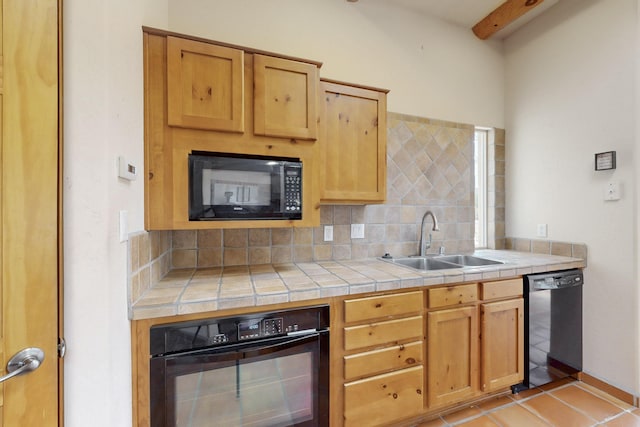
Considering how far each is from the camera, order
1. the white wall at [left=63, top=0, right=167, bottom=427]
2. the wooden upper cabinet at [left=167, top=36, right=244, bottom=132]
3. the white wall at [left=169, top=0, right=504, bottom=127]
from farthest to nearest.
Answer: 1. the white wall at [left=169, top=0, right=504, bottom=127]
2. the wooden upper cabinet at [left=167, top=36, right=244, bottom=132]
3. the white wall at [left=63, top=0, right=167, bottom=427]

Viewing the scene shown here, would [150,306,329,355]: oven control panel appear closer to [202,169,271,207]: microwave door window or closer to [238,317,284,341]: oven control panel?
[238,317,284,341]: oven control panel

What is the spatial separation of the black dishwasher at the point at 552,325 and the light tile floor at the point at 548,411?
0.10 m

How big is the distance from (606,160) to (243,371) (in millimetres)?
2798

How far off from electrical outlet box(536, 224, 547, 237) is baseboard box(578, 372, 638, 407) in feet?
3.64

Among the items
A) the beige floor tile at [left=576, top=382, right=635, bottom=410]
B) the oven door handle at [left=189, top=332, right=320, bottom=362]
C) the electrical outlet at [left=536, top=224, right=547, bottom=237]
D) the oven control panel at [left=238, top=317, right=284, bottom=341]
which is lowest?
the beige floor tile at [left=576, top=382, right=635, bottom=410]

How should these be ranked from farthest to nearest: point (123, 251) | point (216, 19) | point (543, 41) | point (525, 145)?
point (525, 145), point (543, 41), point (216, 19), point (123, 251)

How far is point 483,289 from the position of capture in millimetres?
1729

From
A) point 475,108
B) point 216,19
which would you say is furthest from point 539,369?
point 216,19

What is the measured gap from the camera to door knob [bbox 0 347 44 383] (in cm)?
69

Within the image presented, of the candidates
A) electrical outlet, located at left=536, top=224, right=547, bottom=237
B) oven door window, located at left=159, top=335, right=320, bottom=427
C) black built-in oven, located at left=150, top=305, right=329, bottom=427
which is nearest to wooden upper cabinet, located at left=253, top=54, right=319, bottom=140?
black built-in oven, located at left=150, top=305, right=329, bottom=427

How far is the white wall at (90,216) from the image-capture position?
0.84 m

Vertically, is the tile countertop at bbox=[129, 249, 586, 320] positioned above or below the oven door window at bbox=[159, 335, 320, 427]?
above

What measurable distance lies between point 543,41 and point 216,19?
2769 mm

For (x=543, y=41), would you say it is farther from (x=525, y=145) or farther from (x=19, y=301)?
(x=19, y=301)
